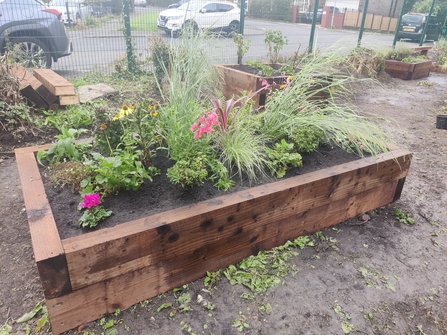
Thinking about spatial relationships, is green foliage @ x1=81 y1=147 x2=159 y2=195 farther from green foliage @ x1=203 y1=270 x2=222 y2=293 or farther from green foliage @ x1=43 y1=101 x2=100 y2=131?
green foliage @ x1=43 y1=101 x2=100 y2=131

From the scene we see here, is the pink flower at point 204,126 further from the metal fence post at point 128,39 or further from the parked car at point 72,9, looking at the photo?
the parked car at point 72,9

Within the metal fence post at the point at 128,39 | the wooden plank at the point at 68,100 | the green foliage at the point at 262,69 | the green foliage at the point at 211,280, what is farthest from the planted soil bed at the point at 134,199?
the metal fence post at the point at 128,39

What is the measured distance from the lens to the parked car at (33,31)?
206 inches

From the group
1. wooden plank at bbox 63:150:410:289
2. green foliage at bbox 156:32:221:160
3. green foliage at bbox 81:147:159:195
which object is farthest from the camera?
green foliage at bbox 156:32:221:160

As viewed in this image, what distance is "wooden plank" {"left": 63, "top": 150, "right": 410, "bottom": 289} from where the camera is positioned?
1.45 m

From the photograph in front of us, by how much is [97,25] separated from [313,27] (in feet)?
14.4

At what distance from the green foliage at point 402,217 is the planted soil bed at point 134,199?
1.05m

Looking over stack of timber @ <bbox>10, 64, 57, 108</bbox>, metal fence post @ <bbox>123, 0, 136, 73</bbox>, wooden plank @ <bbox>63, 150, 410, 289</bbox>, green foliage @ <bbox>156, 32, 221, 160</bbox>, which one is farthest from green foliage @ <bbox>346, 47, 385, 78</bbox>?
stack of timber @ <bbox>10, 64, 57, 108</bbox>

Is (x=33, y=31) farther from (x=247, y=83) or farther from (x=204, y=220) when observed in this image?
(x=204, y=220)

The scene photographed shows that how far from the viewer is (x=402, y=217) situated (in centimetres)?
260

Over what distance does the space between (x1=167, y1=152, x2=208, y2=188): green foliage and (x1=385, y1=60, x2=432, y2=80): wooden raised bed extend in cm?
776

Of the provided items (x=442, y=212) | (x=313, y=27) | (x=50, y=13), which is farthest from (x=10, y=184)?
(x=313, y=27)

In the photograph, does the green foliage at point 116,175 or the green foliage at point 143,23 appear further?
the green foliage at point 143,23

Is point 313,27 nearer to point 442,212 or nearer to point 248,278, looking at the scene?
point 442,212
